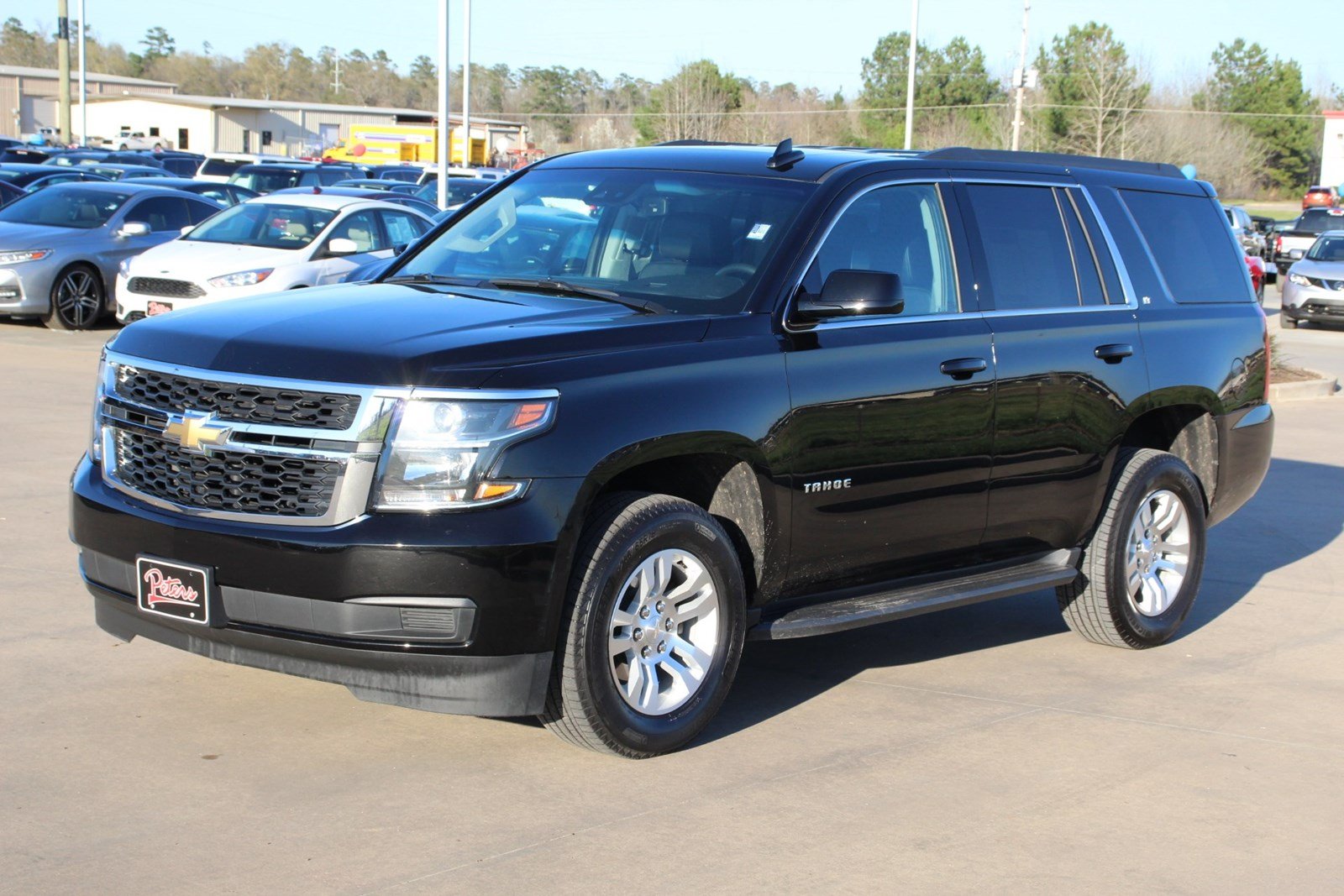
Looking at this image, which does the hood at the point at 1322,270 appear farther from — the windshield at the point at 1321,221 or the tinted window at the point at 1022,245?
the tinted window at the point at 1022,245

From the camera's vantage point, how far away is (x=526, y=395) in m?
4.67

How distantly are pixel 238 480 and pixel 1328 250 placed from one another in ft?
85.0

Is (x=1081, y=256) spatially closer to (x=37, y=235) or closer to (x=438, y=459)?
(x=438, y=459)

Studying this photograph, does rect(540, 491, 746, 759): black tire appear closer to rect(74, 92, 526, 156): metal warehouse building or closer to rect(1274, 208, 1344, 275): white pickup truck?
rect(1274, 208, 1344, 275): white pickup truck

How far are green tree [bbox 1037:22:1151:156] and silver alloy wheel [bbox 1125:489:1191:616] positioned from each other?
59458 millimetres

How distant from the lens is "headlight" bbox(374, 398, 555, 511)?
458 centimetres

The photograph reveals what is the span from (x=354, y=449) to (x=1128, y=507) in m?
3.67

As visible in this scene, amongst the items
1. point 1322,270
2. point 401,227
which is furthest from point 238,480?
point 1322,270

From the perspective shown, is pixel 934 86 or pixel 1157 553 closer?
pixel 1157 553

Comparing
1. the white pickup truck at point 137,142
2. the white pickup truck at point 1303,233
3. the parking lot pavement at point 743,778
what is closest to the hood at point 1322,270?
the white pickup truck at point 1303,233

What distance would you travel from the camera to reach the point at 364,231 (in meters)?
17.2

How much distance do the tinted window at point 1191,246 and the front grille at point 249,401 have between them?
409 cm

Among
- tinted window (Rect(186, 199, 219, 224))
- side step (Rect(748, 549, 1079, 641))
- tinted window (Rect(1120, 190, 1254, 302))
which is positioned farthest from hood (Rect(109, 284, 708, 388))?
tinted window (Rect(186, 199, 219, 224))

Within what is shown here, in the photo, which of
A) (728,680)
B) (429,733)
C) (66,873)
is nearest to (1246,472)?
(728,680)
